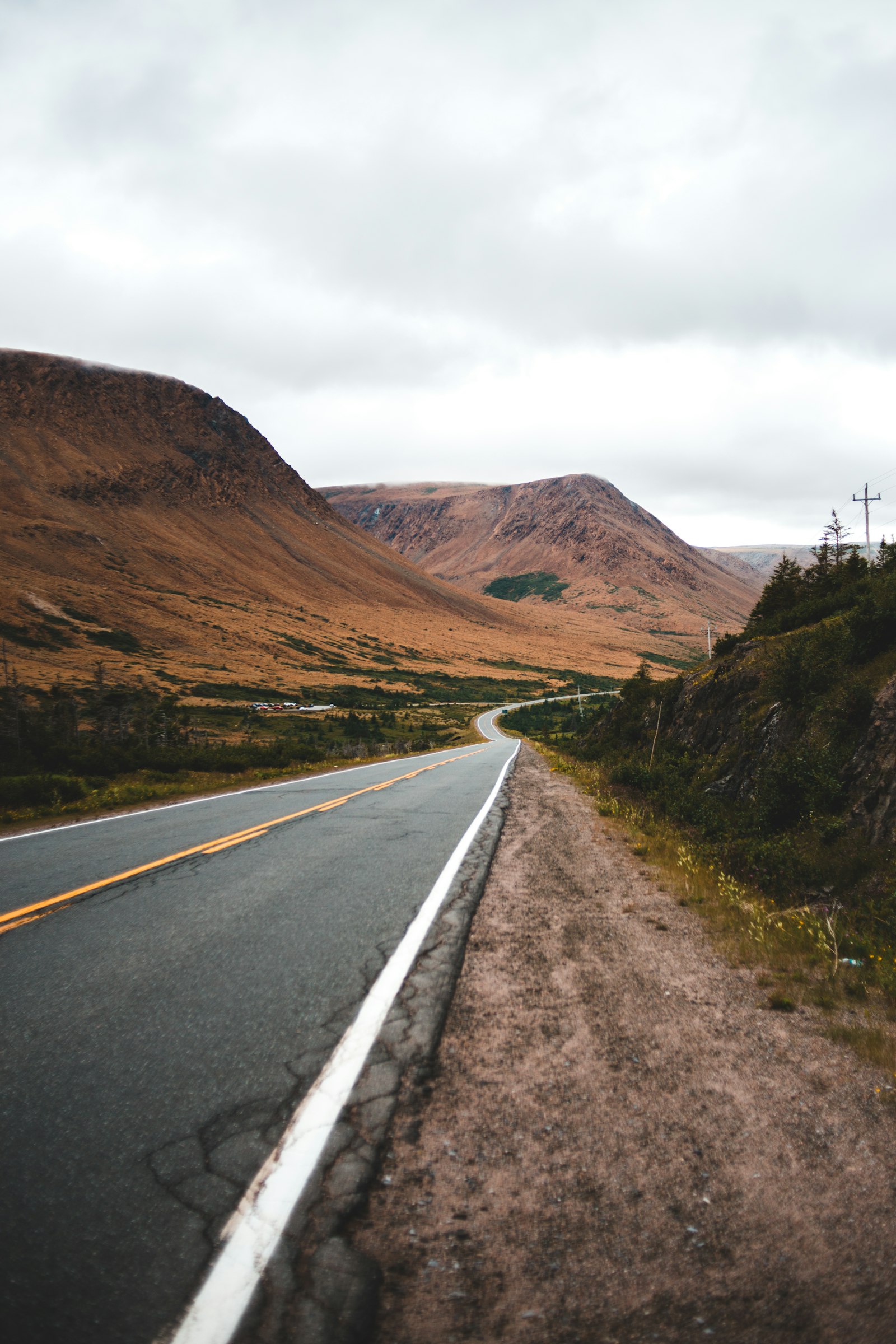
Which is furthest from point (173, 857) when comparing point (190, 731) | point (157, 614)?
point (157, 614)

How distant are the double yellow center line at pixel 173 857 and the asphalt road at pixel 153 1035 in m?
0.05

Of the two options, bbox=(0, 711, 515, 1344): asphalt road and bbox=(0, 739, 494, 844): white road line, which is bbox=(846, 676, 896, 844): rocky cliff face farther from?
bbox=(0, 739, 494, 844): white road line

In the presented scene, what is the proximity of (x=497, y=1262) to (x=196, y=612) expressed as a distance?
167171mm

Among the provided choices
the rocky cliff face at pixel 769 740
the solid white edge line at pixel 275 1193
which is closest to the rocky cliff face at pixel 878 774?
the rocky cliff face at pixel 769 740

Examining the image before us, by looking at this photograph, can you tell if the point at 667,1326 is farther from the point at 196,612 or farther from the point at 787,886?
the point at 196,612

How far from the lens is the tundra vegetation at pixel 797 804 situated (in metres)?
5.10

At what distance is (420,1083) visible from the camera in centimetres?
329

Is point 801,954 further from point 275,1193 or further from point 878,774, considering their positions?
point 878,774

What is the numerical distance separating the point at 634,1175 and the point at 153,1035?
2.74 meters

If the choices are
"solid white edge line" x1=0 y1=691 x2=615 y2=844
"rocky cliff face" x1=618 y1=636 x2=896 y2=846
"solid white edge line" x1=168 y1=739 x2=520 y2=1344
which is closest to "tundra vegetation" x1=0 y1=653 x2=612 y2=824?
"solid white edge line" x1=0 y1=691 x2=615 y2=844

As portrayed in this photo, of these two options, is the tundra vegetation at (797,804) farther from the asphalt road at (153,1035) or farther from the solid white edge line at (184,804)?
the solid white edge line at (184,804)

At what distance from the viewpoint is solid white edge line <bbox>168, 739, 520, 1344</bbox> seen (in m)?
1.93

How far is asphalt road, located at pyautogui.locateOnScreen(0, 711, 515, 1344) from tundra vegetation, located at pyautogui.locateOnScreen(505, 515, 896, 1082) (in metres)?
3.30

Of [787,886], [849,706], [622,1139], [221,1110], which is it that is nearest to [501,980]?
[622,1139]
